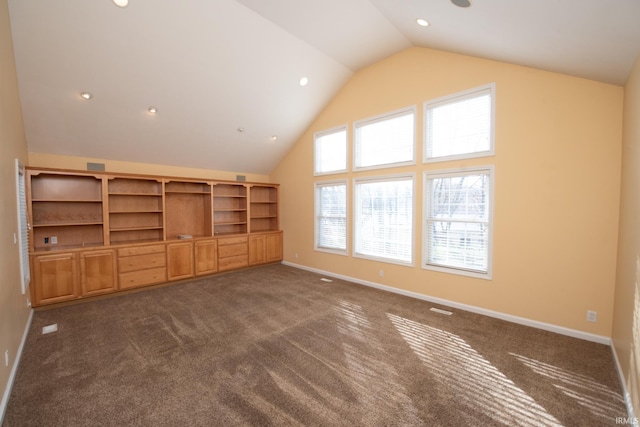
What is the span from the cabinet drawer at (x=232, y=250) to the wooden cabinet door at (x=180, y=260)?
0.64 metres

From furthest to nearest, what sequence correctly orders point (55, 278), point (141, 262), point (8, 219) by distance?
point (141, 262)
point (55, 278)
point (8, 219)

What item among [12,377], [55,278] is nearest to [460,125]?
[12,377]

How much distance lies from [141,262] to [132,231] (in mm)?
825

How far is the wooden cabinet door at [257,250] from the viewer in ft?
21.4

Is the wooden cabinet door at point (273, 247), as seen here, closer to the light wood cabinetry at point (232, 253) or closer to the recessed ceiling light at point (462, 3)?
the light wood cabinetry at point (232, 253)

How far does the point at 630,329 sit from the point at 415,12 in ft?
11.9

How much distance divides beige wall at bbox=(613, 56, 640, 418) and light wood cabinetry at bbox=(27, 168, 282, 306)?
19.5 feet

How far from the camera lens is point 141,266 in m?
4.93

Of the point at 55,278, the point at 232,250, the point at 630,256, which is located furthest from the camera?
the point at 232,250

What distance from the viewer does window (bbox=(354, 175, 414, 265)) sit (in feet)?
15.3

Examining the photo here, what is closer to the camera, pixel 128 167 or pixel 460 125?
pixel 460 125

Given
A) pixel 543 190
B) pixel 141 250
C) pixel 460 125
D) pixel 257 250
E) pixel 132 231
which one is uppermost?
pixel 460 125

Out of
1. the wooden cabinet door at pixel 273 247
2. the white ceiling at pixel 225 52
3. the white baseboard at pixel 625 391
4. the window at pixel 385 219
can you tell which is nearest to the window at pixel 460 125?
the white ceiling at pixel 225 52

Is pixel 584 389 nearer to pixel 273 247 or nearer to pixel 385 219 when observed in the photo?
pixel 385 219
